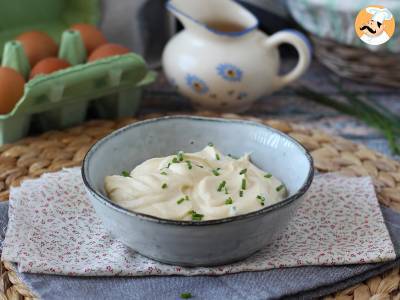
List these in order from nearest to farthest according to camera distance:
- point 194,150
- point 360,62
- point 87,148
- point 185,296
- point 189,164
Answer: point 185,296 < point 189,164 < point 194,150 < point 87,148 < point 360,62

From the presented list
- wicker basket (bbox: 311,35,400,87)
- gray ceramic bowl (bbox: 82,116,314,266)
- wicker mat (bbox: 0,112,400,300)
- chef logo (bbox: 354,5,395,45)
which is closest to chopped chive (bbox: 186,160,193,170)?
gray ceramic bowl (bbox: 82,116,314,266)

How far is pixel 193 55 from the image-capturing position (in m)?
1.35

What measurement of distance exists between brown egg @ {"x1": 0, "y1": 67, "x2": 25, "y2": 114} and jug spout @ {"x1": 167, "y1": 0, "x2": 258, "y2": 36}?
0.34 meters

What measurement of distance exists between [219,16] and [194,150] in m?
0.45

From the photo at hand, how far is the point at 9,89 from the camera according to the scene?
1.16 meters

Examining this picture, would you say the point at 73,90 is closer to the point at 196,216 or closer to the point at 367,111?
the point at 196,216

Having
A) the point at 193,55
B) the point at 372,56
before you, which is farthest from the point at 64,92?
the point at 372,56

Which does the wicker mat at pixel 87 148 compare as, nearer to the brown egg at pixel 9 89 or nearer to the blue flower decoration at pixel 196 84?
the brown egg at pixel 9 89

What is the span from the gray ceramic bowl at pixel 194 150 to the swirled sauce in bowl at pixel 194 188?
0.03m

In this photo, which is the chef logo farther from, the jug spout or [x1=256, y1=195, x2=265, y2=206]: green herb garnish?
[x1=256, y1=195, x2=265, y2=206]: green herb garnish

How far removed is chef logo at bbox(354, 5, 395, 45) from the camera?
1.13 meters

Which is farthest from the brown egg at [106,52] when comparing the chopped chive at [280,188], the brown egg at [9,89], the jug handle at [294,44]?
the chopped chive at [280,188]

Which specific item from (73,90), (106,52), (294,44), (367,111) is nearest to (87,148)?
(73,90)

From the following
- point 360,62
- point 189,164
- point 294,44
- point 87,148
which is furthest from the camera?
point 360,62
